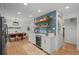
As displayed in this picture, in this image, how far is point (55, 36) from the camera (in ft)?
5.58

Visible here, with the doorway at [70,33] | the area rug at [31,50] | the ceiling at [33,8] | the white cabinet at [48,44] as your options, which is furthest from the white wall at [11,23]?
the doorway at [70,33]

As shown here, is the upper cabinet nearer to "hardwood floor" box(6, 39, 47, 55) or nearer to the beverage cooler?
"hardwood floor" box(6, 39, 47, 55)

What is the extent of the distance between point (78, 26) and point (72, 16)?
0.75 ft

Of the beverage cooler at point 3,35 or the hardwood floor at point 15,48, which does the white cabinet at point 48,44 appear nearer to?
the hardwood floor at point 15,48

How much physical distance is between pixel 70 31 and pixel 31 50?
0.90m

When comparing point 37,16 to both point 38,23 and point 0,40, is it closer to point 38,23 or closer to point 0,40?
point 38,23

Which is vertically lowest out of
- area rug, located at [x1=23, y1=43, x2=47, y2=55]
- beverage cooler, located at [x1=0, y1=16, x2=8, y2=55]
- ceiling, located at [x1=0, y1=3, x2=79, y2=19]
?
area rug, located at [x1=23, y1=43, x2=47, y2=55]

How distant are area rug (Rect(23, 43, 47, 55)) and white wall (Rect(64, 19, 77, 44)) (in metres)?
0.59

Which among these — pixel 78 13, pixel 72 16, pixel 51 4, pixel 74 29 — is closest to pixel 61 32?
pixel 74 29

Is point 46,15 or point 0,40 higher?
point 46,15

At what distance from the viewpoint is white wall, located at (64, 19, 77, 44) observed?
168cm

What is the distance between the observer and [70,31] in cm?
173

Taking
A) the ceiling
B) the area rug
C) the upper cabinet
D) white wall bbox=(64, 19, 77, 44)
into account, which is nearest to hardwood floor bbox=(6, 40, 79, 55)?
the area rug

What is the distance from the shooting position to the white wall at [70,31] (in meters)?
1.68
